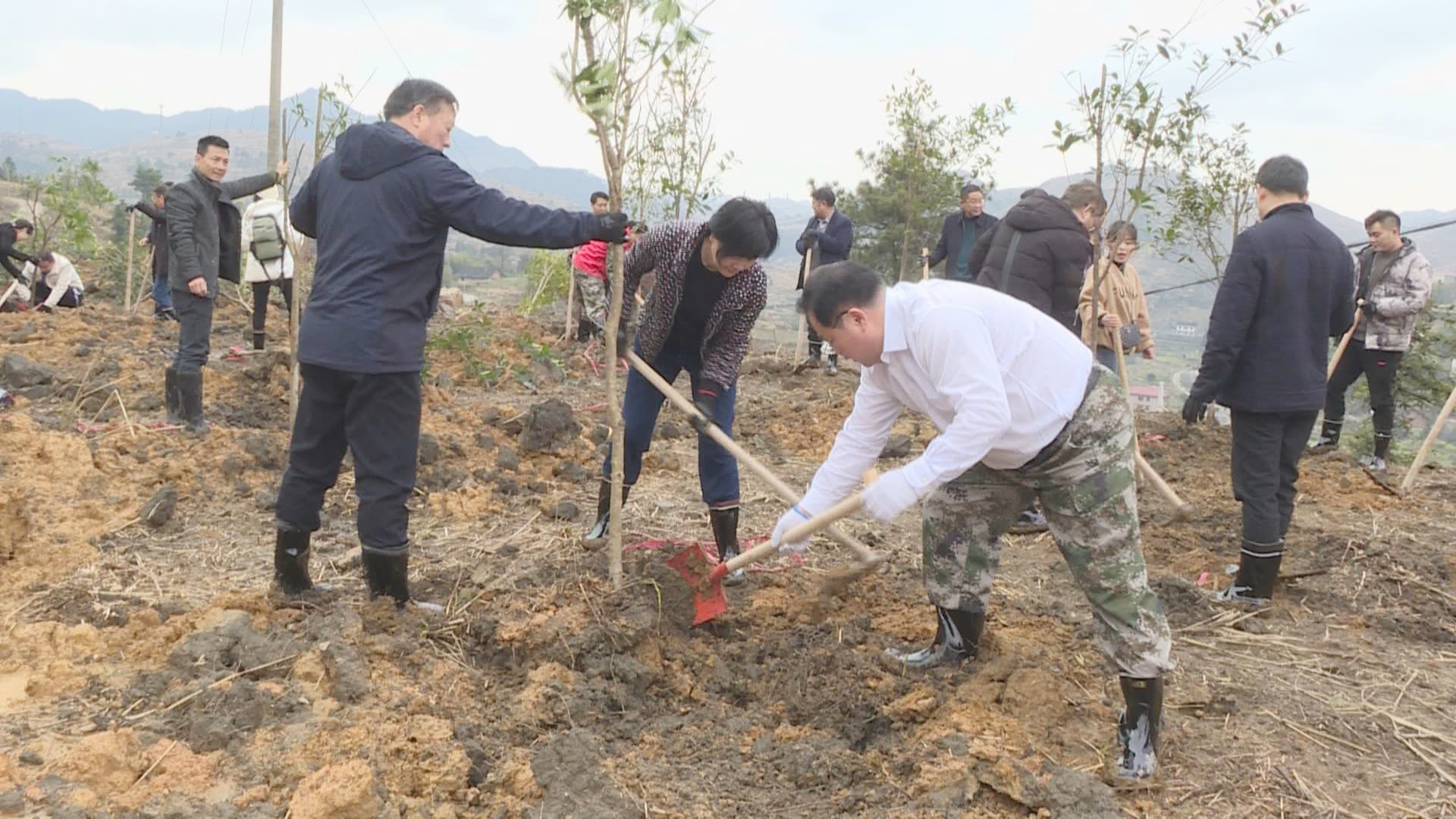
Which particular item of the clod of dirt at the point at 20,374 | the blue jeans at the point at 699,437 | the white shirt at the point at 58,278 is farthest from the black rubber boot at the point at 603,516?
the white shirt at the point at 58,278

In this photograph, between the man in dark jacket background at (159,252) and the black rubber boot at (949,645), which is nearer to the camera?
the black rubber boot at (949,645)

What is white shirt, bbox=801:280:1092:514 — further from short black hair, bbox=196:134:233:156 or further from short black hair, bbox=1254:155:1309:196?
short black hair, bbox=196:134:233:156

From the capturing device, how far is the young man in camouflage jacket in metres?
6.69

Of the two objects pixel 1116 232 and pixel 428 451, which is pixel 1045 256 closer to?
pixel 1116 232

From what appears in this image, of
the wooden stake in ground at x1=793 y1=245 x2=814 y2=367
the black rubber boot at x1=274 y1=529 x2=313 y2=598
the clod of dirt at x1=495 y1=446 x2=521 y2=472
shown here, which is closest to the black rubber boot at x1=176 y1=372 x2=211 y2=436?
the clod of dirt at x1=495 y1=446 x2=521 y2=472

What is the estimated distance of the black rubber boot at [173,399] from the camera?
561 centimetres

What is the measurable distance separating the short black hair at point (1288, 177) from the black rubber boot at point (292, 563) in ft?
13.2

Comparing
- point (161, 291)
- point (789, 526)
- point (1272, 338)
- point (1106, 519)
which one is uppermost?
point (1272, 338)

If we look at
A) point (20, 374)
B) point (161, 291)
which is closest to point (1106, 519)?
point (20, 374)

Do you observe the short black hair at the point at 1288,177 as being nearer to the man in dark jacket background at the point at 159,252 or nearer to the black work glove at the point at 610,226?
the black work glove at the point at 610,226

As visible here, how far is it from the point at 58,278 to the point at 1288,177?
11.6m

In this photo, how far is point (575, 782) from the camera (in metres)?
2.50

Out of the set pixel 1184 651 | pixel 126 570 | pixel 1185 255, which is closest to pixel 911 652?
pixel 1184 651

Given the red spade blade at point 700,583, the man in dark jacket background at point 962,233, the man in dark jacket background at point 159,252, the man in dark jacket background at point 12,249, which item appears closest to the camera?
the red spade blade at point 700,583
